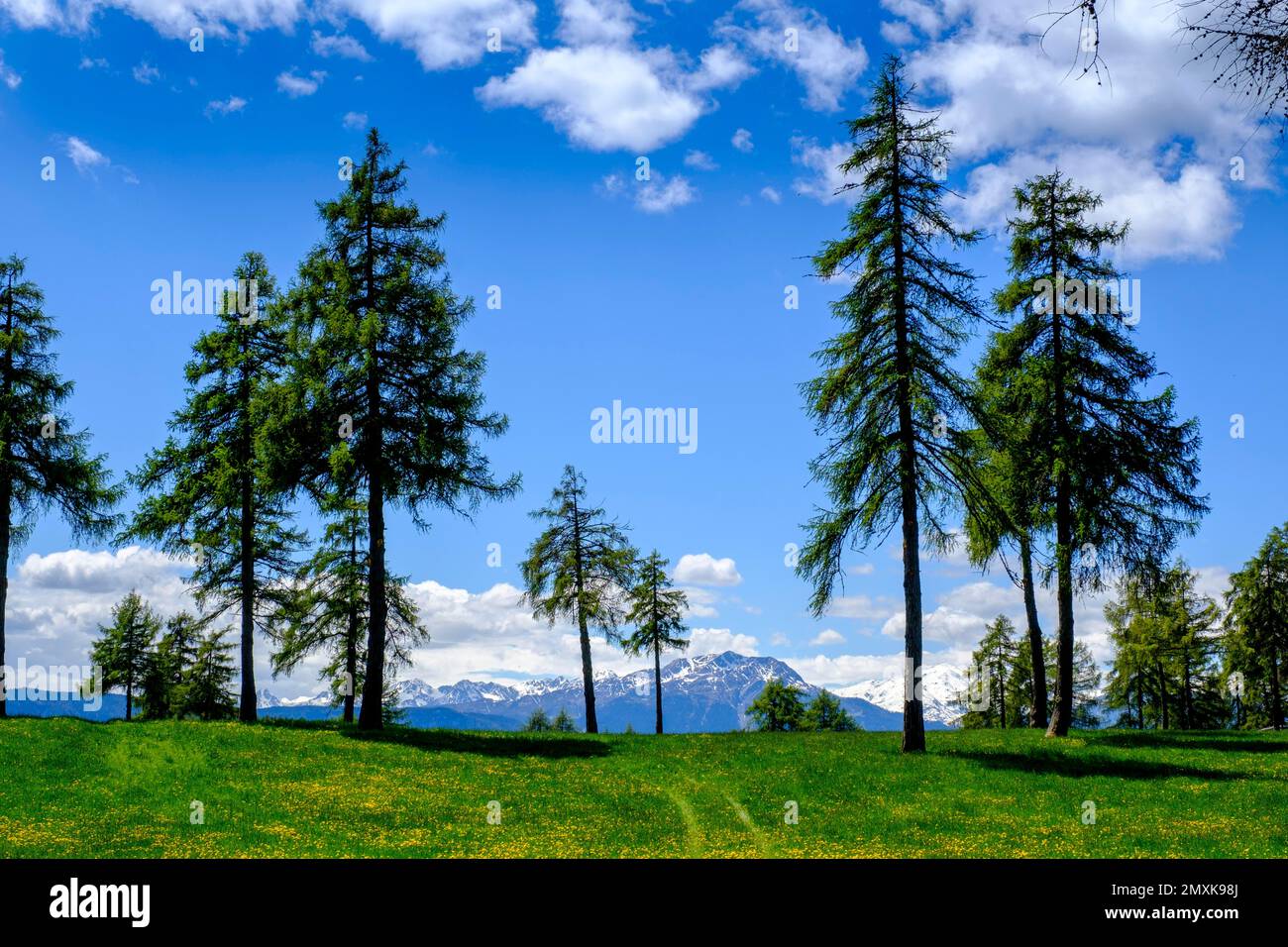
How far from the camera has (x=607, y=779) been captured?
65.7 ft

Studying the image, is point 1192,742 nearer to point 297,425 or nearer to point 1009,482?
point 1009,482

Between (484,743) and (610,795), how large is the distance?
25.5 feet

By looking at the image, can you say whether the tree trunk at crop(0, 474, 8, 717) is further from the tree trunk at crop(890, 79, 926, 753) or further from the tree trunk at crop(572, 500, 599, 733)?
the tree trunk at crop(890, 79, 926, 753)

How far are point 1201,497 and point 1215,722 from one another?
35673 mm

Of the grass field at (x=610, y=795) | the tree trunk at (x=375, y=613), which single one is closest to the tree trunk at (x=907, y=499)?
the grass field at (x=610, y=795)

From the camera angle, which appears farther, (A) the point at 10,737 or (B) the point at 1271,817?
(A) the point at 10,737

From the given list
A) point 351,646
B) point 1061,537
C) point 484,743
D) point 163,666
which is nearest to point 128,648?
point 163,666

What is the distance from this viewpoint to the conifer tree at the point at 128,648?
52.9m

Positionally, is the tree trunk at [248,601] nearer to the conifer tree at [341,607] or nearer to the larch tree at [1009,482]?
the conifer tree at [341,607]

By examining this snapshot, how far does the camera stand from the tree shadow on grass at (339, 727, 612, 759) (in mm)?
23641
